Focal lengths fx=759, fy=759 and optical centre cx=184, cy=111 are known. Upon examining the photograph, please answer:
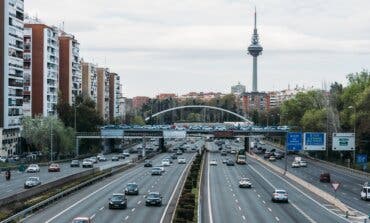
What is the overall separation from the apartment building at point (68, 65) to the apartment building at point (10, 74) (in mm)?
41650

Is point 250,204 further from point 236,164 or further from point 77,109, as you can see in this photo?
point 77,109

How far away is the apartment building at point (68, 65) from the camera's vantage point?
180 m

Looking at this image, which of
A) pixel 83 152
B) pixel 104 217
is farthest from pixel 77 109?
pixel 104 217

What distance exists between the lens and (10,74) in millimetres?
132750

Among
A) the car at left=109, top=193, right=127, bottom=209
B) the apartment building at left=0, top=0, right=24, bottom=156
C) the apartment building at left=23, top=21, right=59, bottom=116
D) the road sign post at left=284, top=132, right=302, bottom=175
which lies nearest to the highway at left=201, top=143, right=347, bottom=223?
the car at left=109, top=193, right=127, bottom=209

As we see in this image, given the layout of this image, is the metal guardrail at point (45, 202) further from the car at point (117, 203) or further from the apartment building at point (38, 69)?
the apartment building at point (38, 69)

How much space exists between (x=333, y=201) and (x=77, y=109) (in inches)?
4600

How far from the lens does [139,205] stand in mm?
55000

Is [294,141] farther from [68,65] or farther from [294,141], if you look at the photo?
[68,65]

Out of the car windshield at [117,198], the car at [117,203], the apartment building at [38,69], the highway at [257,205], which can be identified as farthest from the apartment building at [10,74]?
the car at [117,203]

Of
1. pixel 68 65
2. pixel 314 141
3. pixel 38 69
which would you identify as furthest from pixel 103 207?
pixel 68 65

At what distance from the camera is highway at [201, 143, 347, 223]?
48188 millimetres

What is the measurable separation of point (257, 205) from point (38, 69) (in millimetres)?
107577

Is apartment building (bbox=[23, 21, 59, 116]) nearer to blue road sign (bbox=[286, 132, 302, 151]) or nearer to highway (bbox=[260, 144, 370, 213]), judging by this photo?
highway (bbox=[260, 144, 370, 213])
